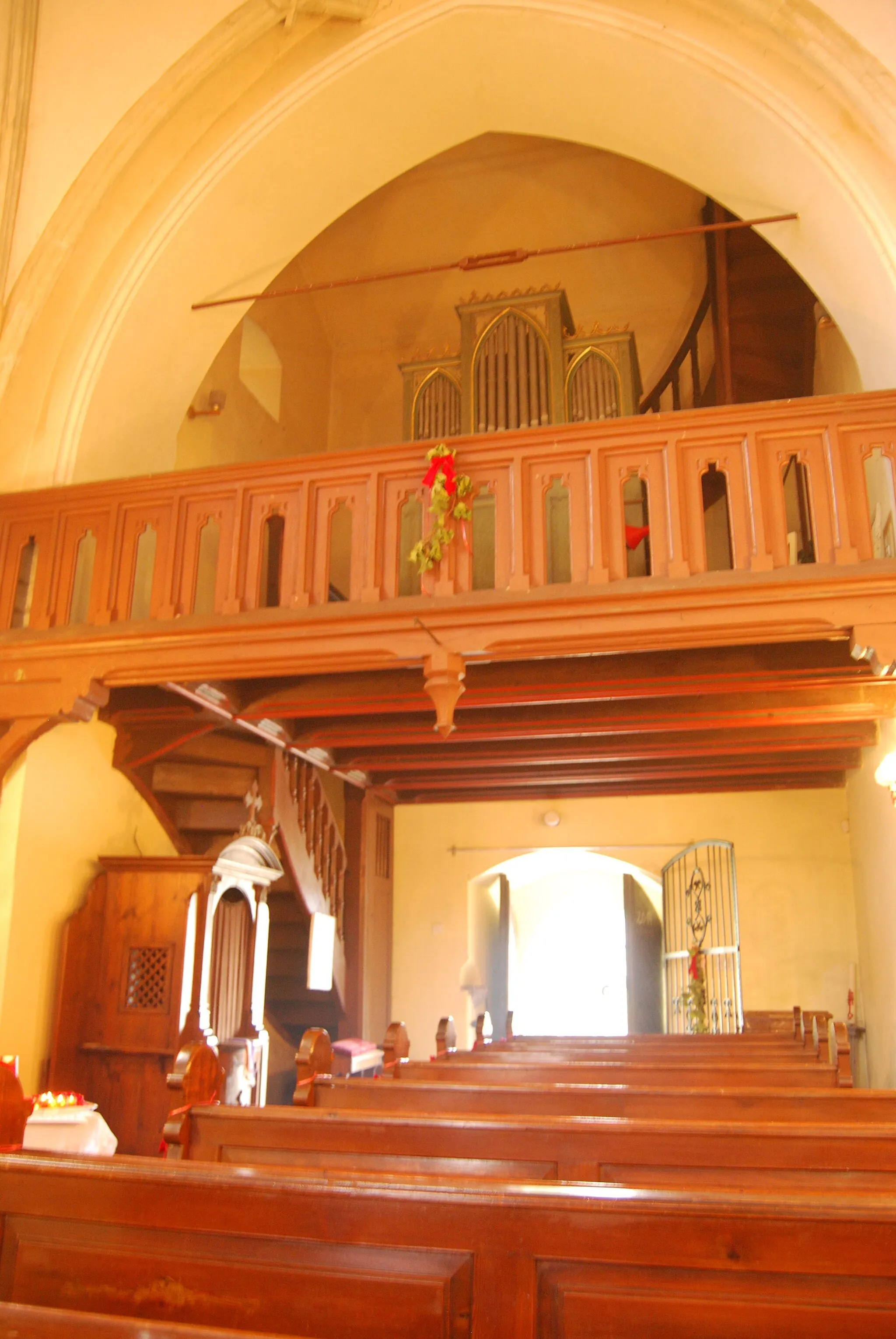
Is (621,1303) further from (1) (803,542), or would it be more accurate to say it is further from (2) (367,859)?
(2) (367,859)

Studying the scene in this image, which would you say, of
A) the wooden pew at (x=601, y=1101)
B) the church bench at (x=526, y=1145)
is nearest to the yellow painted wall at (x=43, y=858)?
the wooden pew at (x=601, y=1101)

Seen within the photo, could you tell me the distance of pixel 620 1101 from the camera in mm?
4297

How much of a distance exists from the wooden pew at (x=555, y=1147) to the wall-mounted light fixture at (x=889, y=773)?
3.21m

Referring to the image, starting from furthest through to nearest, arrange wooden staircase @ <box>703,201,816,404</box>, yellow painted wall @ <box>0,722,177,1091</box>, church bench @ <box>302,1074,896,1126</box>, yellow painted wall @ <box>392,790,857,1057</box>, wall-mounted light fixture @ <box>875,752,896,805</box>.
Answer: yellow painted wall @ <box>392,790,857,1057</box> < wooden staircase @ <box>703,201,816,404</box> < wall-mounted light fixture @ <box>875,752,896,805</box> < yellow painted wall @ <box>0,722,177,1091</box> < church bench @ <box>302,1074,896,1126</box>

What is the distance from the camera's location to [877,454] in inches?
208

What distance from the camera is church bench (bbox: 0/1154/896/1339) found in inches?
77.2

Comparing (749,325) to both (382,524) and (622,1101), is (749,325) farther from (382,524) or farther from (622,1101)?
(622,1101)

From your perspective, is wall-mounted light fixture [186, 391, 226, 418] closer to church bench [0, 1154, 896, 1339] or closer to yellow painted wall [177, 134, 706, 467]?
yellow painted wall [177, 134, 706, 467]

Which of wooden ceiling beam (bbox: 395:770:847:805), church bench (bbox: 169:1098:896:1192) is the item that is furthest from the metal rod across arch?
church bench (bbox: 169:1098:896:1192)

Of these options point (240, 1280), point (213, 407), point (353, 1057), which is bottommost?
point (353, 1057)

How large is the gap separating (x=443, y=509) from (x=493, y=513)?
1.20 m

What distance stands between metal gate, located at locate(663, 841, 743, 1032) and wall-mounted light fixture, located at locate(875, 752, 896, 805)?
12.3 feet

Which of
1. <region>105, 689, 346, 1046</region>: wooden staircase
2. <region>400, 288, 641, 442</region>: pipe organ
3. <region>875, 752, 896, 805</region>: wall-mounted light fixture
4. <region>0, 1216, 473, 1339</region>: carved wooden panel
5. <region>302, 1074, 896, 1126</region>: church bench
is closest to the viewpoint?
<region>0, 1216, 473, 1339</region>: carved wooden panel

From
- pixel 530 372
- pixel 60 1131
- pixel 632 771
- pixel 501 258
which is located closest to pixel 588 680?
pixel 501 258
